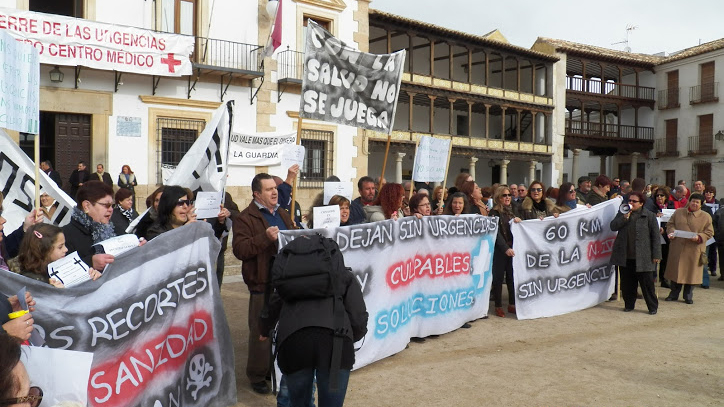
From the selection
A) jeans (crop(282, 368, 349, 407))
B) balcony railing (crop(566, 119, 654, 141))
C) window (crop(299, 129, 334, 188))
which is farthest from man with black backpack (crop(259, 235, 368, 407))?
balcony railing (crop(566, 119, 654, 141))

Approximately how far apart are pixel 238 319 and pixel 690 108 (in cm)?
3697

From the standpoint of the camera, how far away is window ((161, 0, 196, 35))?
49.5 feet

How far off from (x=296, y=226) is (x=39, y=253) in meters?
2.47

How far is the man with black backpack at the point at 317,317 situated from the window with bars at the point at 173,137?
12.5m

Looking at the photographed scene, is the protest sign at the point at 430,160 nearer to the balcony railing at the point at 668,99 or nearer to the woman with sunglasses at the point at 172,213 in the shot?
the woman with sunglasses at the point at 172,213

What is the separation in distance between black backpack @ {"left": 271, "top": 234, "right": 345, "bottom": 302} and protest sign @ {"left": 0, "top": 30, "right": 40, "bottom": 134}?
2322 mm

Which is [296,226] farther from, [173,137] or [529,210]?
[173,137]

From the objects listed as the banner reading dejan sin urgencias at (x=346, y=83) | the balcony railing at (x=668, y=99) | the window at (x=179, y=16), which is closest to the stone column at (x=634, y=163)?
the balcony railing at (x=668, y=99)

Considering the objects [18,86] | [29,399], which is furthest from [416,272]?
[29,399]

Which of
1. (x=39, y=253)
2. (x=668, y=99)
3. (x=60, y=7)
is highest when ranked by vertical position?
(x=668, y=99)

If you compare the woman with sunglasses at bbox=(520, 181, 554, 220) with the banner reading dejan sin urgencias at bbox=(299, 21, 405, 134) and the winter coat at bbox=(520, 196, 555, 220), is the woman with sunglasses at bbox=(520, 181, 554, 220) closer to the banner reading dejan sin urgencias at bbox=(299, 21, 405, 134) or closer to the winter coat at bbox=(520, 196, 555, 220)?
the winter coat at bbox=(520, 196, 555, 220)

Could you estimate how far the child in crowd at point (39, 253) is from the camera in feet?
10.7

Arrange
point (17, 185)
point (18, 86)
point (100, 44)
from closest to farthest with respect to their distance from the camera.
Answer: point (18, 86)
point (17, 185)
point (100, 44)

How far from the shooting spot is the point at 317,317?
3039 mm
